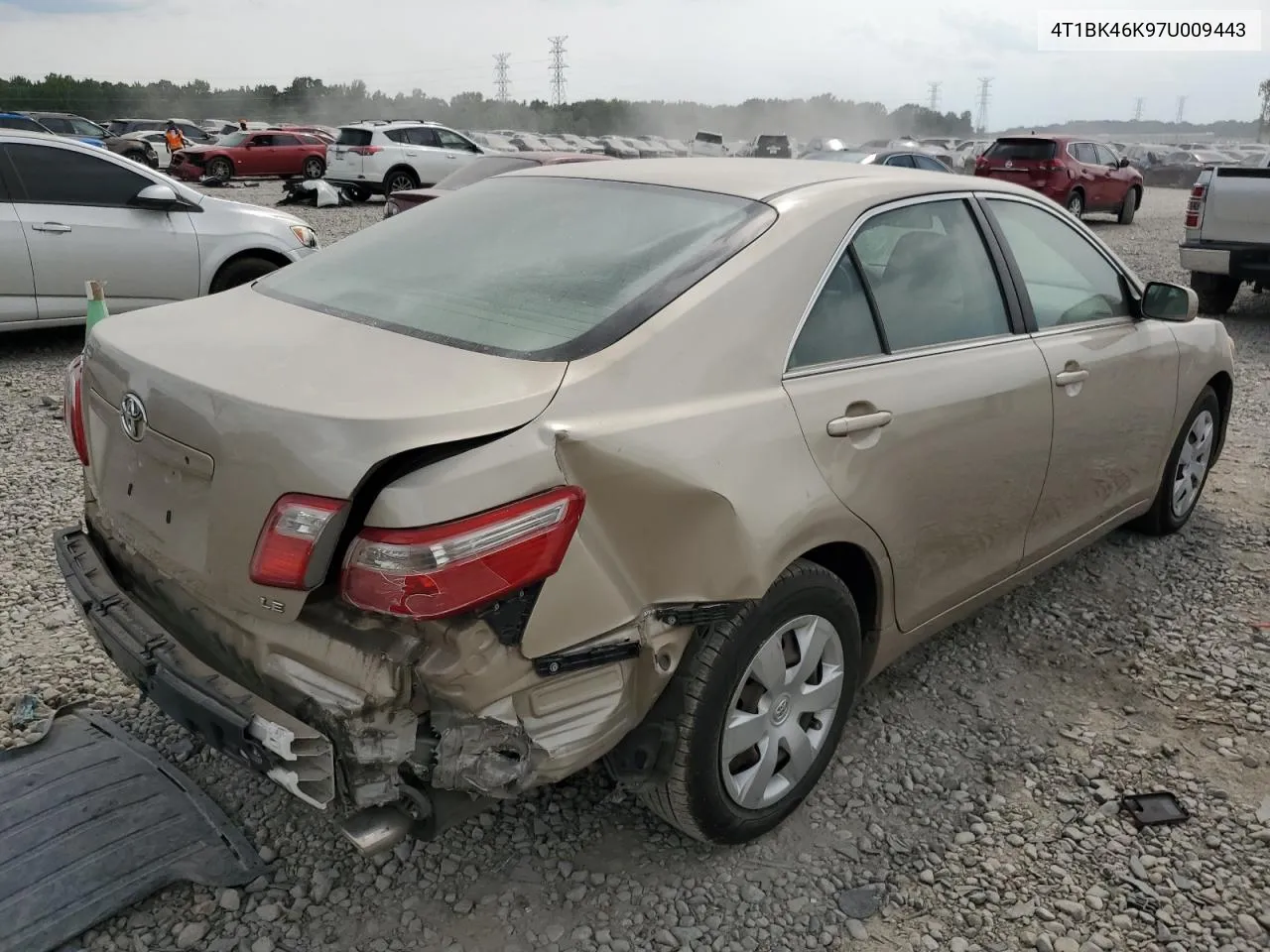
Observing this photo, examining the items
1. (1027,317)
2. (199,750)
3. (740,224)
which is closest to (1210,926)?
(1027,317)

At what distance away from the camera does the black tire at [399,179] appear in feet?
69.1

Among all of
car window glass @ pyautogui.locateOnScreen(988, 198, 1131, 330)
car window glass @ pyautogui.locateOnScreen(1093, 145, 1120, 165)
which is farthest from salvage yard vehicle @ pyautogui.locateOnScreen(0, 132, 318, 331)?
car window glass @ pyautogui.locateOnScreen(1093, 145, 1120, 165)

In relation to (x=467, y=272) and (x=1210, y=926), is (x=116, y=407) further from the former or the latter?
(x=1210, y=926)

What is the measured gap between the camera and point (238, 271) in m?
7.69

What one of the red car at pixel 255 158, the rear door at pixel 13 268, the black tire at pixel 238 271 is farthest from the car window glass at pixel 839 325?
the red car at pixel 255 158

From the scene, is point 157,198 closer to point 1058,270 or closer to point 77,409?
point 77,409

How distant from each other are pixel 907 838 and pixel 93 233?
6835 mm

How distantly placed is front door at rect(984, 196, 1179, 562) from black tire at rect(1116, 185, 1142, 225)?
1773 cm

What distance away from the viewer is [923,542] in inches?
111

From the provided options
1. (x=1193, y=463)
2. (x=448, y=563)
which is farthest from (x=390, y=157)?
(x=448, y=563)

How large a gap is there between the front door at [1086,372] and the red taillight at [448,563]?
6.88 feet

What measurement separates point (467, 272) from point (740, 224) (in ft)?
2.37

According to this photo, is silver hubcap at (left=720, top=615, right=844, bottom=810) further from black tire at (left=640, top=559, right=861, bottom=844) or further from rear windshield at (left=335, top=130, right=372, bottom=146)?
rear windshield at (left=335, top=130, right=372, bottom=146)

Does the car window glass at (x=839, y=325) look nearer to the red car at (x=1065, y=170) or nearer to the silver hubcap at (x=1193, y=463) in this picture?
the silver hubcap at (x=1193, y=463)
